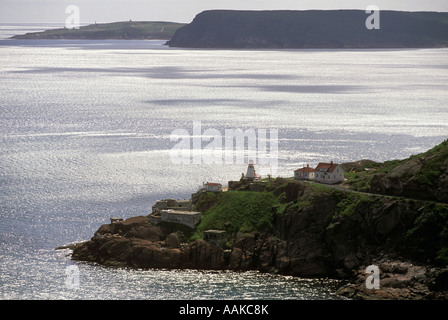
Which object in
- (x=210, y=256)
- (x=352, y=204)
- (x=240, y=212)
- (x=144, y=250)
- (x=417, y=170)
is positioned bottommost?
(x=210, y=256)

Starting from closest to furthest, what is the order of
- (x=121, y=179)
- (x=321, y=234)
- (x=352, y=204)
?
1. (x=321, y=234)
2. (x=352, y=204)
3. (x=121, y=179)

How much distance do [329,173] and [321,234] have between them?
12728 millimetres

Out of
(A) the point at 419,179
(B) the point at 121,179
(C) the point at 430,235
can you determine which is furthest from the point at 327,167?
(B) the point at 121,179

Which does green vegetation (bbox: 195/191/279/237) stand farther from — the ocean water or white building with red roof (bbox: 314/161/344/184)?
the ocean water

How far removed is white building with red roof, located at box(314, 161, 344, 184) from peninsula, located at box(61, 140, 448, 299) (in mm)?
2286

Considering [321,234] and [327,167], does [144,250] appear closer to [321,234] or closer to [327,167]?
[321,234]

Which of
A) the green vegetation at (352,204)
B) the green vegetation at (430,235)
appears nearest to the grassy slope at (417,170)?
the green vegetation at (352,204)

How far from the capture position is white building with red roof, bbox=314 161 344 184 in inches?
3858

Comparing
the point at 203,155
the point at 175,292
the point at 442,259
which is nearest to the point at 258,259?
the point at 175,292

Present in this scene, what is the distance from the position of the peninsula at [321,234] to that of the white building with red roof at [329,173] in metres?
2.29

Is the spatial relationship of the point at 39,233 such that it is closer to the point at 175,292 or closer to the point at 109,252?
the point at 109,252

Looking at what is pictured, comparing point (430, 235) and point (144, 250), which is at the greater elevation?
point (430, 235)

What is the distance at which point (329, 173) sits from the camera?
3866 inches
